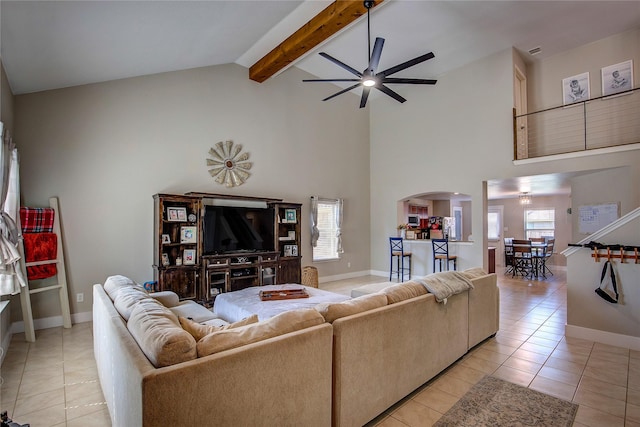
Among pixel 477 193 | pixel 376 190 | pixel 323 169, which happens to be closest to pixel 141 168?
pixel 323 169

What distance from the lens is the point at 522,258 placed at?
26.9ft

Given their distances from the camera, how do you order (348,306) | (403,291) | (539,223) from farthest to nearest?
(539,223)
(403,291)
(348,306)

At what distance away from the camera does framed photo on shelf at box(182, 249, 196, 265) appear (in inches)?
198

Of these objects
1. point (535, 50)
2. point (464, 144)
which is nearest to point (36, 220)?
point (464, 144)

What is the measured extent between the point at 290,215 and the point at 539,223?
8.47m

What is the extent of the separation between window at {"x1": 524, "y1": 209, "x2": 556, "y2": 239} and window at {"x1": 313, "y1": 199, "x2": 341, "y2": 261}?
6.84m

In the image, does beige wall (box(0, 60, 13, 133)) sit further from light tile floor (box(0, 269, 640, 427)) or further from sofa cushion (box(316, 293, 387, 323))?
sofa cushion (box(316, 293, 387, 323))

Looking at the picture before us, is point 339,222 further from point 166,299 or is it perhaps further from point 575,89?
point 575,89

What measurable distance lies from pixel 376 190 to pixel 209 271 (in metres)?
5.08

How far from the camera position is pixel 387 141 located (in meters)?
8.33

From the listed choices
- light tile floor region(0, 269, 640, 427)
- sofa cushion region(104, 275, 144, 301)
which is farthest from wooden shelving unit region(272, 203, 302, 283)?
sofa cushion region(104, 275, 144, 301)

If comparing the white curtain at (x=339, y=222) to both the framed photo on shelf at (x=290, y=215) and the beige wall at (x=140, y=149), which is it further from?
the framed photo on shelf at (x=290, y=215)

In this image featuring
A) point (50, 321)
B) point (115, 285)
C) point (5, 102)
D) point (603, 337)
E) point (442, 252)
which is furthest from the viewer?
point (442, 252)

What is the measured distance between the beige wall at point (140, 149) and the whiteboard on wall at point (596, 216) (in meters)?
5.44
